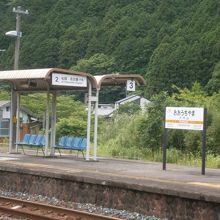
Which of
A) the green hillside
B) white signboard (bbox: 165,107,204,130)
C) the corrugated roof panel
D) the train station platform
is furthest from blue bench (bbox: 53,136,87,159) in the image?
the green hillside

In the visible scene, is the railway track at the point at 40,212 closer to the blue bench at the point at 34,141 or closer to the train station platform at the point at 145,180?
the train station platform at the point at 145,180

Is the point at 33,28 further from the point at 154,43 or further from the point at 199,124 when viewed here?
the point at 199,124

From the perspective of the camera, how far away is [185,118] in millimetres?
13906

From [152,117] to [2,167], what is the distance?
29.3 ft

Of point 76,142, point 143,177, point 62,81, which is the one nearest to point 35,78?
point 62,81

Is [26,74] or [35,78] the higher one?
[26,74]

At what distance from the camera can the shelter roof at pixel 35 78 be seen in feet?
50.1

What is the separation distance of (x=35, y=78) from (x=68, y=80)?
41.1 inches

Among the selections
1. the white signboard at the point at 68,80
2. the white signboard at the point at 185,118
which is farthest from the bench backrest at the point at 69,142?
the white signboard at the point at 185,118

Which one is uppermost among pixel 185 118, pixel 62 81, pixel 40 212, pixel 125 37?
pixel 125 37

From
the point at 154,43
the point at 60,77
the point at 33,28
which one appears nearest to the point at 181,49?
the point at 154,43

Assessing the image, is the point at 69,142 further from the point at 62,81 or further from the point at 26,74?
the point at 26,74

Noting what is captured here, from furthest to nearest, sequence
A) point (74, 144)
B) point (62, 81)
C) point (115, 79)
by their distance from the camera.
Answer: point (74, 144), point (115, 79), point (62, 81)

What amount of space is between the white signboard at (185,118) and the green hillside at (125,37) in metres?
45.8
